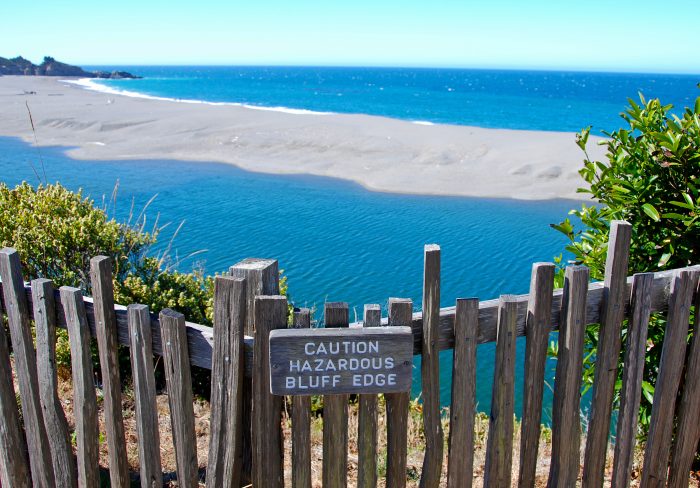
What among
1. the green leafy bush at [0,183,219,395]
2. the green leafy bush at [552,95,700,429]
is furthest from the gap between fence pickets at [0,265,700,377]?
the green leafy bush at [0,183,219,395]

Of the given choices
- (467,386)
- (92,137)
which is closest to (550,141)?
(92,137)

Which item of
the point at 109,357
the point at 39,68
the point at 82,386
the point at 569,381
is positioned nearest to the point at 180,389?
the point at 109,357

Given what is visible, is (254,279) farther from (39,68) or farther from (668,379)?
(39,68)

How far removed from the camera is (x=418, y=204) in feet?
60.8

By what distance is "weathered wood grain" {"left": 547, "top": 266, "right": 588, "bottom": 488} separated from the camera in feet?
8.89

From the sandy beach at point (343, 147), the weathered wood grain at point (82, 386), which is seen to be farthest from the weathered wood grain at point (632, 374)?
the sandy beach at point (343, 147)

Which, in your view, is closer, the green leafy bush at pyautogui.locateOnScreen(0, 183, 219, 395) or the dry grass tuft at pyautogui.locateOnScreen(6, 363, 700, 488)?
the dry grass tuft at pyautogui.locateOnScreen(6, 363, 700, 488)

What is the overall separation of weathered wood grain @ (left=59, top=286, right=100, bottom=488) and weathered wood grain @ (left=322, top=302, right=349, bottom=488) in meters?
1.02

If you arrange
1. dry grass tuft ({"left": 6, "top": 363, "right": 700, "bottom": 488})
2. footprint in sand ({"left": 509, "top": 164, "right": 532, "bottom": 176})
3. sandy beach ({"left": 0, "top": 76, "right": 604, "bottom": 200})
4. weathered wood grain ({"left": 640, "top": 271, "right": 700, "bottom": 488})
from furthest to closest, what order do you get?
1. footprint in sand ({"left": 509, "top": 164, "right": 532, "bottom": 176})
2. sandy beach ({"left": 0, "top": 76, "right": 604, "bottom": 200})
3. dry grass tuft ({"left": 6, "top": 363, "right": 700, "bottom": 488})
4. weathered wood grain ({"left": 640, "top": 271, "right": 700, "bottom": 488})

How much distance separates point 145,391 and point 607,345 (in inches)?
77.7

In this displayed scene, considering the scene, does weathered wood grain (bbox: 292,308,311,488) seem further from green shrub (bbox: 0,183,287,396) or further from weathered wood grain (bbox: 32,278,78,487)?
green shrub (bbox: 0,183,287,396)

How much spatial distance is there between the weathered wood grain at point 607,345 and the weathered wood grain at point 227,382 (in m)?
1.54

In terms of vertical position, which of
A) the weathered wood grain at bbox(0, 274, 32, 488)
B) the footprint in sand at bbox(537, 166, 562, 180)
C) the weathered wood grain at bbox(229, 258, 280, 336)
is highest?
the weathered wood grain at bbox(229, 258, 280, 336)

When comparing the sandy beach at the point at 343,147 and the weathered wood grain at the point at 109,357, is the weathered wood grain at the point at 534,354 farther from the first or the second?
the sandy beach at the point at 343,147
